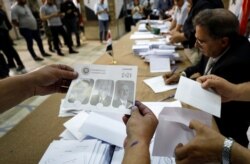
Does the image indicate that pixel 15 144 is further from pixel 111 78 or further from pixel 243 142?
pixel 243 142

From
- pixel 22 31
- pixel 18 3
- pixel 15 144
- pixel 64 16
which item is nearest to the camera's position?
pixel 15 144

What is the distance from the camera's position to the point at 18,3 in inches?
157

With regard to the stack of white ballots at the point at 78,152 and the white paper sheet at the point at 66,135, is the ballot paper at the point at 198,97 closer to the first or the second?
the stack of white ballots at the point at 78,152

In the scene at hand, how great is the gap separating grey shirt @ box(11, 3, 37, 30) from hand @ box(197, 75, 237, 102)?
3.94 metres

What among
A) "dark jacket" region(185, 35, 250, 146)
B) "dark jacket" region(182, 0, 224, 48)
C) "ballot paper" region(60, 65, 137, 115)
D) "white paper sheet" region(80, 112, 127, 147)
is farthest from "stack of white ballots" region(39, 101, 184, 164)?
"dark jacket" region(182, 0, 224, 48)

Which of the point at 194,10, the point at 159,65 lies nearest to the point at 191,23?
the point at 194,10

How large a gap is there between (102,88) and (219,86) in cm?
47

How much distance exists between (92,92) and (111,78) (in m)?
0.09

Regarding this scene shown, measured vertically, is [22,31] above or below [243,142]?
above

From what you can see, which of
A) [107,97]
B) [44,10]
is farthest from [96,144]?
[44,10]

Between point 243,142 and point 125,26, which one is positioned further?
point 125,26

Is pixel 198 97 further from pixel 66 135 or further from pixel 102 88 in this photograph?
pixel 66 135

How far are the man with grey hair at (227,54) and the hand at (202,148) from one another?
0.59 m

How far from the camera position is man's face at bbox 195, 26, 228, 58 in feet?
4.20
